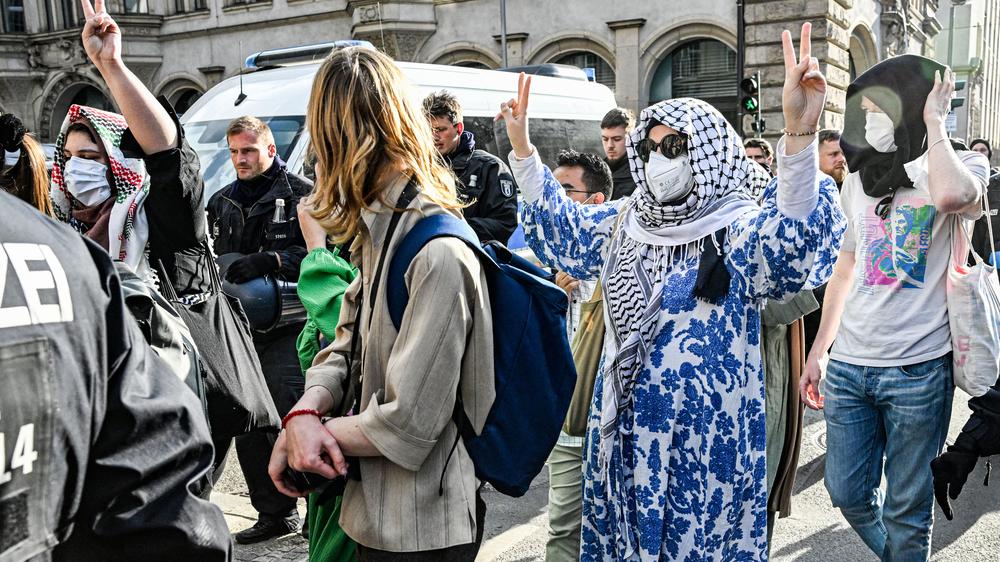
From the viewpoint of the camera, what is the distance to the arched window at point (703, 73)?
62.2 ft

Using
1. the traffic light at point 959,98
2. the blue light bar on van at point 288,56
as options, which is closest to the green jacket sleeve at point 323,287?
the traffic light at point 959,98

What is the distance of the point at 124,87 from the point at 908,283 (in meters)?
2.57

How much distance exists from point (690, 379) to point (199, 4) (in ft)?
84.3

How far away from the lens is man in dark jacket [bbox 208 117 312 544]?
4.23m

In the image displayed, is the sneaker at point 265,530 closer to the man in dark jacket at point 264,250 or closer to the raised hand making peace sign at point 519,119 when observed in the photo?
the man in dark jacket at point 264,250

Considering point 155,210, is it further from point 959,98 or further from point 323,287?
point 959,98

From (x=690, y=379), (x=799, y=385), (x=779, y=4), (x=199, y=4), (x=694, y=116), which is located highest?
(x=199, y=4)

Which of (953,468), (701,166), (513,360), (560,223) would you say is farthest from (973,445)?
(513,360)

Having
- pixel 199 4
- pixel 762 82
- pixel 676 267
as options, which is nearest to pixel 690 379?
pixel 676 267

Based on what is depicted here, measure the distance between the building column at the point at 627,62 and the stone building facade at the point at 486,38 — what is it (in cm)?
2

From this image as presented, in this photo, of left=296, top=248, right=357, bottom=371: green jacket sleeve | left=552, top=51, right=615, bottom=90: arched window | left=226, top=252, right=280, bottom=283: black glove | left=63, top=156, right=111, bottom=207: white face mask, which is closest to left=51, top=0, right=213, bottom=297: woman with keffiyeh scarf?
left=63, top=156, right=111, bottom=207: white face mask

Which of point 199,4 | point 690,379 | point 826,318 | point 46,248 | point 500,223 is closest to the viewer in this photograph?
point 46,248

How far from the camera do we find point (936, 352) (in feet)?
10.1

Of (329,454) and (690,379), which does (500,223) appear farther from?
(329,454)
